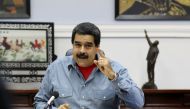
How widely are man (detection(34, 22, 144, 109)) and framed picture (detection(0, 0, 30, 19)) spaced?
56.8 inches

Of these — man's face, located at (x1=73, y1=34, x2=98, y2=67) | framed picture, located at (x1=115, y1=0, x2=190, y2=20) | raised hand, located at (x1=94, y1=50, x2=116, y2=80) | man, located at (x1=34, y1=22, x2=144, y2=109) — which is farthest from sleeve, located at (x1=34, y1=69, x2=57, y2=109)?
framed picture, located at (x1=115, y1=0, x2=190, y2=20)

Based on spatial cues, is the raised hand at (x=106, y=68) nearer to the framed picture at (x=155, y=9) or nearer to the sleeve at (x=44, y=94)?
the sleeve at (x=44, y=94)

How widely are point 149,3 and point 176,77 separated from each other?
0.76m

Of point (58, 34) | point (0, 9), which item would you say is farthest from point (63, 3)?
point (0, 9)

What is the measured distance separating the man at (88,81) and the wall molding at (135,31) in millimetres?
1335

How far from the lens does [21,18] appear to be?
3.43 m

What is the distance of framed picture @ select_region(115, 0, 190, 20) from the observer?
350 centimetres

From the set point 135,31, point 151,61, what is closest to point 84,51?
point 151,61

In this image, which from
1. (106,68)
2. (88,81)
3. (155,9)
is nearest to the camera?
(106,68)

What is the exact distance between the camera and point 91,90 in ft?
6.41

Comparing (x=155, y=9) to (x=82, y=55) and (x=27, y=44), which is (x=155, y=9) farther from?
(x=82, y=55)

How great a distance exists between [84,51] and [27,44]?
1371 mm

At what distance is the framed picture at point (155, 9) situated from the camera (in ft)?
11.5

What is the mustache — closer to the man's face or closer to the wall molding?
the man's face
